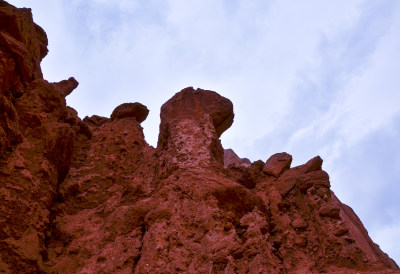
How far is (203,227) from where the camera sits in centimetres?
496

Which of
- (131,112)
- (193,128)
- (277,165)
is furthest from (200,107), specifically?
(131,112)

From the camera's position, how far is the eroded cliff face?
4.64 meters

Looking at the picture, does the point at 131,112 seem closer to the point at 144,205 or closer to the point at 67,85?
the point at 67,85

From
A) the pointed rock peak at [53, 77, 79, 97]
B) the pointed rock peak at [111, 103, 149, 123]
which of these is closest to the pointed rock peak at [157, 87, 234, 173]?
the pointed rock peak at [111, 103, 149, 123]

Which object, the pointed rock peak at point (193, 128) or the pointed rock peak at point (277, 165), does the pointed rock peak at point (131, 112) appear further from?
the pointed rock peak at point (277, 165)

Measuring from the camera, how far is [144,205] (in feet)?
18.2

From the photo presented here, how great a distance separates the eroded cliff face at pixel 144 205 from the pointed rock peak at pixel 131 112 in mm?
2247

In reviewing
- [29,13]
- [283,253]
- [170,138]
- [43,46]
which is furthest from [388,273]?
[43,46]

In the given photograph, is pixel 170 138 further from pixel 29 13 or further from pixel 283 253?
pixel 29 13

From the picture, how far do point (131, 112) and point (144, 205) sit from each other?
5120mm

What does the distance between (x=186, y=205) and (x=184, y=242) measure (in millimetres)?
744

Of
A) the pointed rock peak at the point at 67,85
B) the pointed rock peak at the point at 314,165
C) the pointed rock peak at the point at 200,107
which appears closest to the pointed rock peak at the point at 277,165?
the pointed rock peak at the point at 314,165

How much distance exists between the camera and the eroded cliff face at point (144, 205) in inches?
183

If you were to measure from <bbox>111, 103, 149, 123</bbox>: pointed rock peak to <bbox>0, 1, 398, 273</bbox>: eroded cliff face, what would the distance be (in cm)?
225
